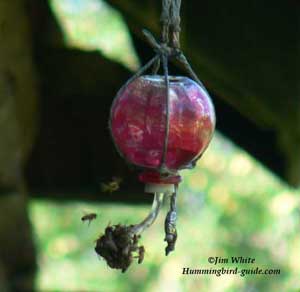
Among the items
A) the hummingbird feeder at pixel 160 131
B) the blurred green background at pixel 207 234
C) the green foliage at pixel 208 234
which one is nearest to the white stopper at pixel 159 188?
the hummingbird feeder at pixel 160 131

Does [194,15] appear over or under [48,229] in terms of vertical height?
over

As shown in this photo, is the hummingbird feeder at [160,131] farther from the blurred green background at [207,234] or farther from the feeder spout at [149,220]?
the blurred green background at [207,234]

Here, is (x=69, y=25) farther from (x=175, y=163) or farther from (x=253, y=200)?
(x=253, y=200)

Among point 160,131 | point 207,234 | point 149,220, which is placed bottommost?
point 207,234

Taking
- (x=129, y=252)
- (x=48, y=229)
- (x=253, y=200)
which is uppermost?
(x=129, y=252)

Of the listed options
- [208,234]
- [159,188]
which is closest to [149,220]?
[159,188]

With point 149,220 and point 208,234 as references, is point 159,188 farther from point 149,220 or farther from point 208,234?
point 208,234

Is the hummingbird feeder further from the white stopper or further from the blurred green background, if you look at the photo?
the blurred green background

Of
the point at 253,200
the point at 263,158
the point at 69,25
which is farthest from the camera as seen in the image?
the point at 253,200

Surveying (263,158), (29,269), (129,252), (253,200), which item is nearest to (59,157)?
(29,269)
